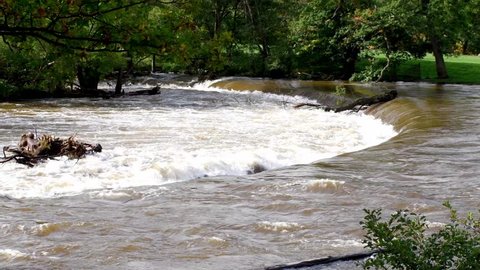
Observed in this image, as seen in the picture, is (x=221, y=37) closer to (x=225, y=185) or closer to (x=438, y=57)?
(x=225, y=185)

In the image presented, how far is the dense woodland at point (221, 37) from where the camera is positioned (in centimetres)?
532

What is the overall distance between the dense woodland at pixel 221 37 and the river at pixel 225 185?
214 centimetres

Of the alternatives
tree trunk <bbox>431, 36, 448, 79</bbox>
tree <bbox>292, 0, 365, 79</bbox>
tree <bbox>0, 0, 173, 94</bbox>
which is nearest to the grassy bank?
tree trunk <bbox>431, 36, 448, 79</bbox>

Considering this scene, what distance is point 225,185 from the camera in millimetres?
11445

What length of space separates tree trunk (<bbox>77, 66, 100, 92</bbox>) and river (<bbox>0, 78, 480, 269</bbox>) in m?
8.25

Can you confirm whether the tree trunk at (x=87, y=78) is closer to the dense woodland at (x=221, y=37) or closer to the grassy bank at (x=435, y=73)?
the dense woodland at (x=221, y=37)

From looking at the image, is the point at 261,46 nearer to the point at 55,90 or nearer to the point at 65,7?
the point at 55,90

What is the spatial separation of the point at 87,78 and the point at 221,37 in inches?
1069

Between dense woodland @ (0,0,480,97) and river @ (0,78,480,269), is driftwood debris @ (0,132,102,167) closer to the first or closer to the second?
river @ (0,78,480,269)

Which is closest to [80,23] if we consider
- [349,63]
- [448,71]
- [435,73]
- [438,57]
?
[438,57]

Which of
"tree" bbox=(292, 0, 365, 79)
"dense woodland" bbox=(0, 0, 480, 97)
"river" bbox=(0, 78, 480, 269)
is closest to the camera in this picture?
"dense woodland" bbox=(0, 0, 480, 97)

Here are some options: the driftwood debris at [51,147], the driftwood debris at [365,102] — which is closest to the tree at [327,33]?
the driftwood debris at [365,102]

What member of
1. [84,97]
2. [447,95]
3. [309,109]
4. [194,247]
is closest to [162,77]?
[84,97]

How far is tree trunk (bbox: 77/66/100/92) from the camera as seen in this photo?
99.9ft
